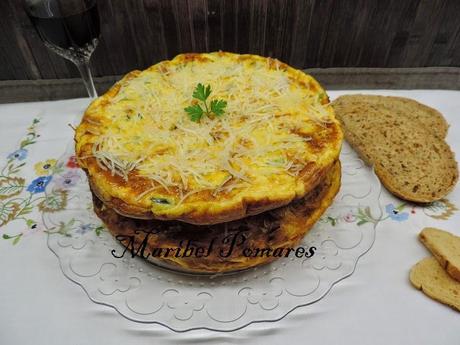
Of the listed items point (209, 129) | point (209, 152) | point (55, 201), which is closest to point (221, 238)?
point (209, 152)

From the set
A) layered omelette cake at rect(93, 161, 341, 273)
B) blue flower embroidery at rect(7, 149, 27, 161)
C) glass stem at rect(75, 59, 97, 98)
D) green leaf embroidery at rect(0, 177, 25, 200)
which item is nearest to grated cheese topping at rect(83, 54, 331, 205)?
layered omelette cake at rect(93, 161, 341, 273)

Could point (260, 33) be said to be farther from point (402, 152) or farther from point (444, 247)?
point (444, 247)

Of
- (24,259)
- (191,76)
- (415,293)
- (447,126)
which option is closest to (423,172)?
(447,126)

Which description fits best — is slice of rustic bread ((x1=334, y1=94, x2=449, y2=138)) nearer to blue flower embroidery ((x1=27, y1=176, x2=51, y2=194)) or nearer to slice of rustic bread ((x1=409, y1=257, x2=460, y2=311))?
slice of rustic bread ((x1=409, y1=257, x2=460, y2=311))

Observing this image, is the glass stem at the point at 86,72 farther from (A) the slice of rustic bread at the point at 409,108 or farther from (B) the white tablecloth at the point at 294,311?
(A) the slice of rustic bread at the point at 409,108

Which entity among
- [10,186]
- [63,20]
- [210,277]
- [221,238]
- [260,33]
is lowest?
[10,186]

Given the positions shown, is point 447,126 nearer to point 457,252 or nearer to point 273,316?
point 457,252
